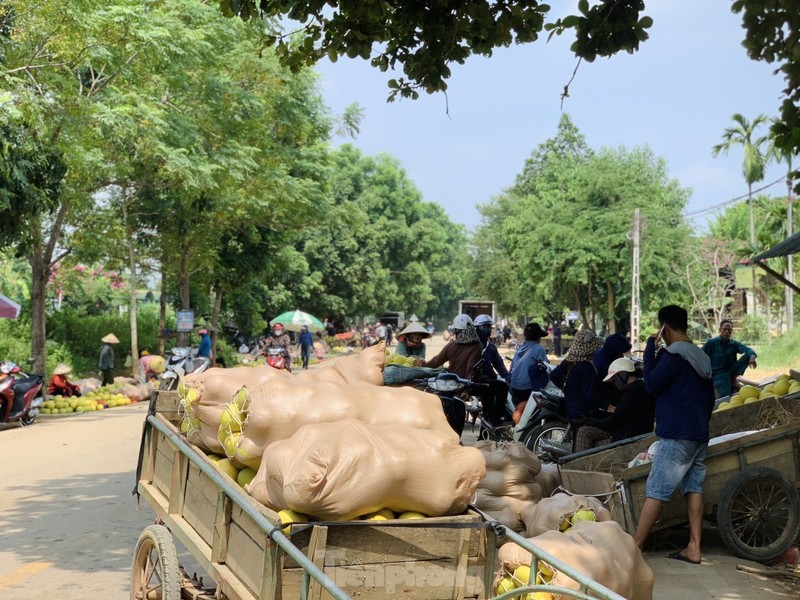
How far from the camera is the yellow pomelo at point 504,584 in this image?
3.95 m

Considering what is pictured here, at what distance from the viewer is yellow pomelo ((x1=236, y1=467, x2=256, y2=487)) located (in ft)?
15.9

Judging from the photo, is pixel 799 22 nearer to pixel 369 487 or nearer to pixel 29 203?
pixel 369 487

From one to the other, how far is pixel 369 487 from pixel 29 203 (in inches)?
503

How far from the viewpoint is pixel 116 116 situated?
57.8 feet

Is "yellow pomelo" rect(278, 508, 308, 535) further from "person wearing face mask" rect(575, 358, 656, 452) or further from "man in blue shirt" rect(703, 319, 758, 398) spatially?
"man in blue shirt" rect(703, 319, 758, 398)

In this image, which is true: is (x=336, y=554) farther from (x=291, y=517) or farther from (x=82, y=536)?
(x=82, y=536)

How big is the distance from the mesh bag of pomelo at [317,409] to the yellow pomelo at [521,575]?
767mm

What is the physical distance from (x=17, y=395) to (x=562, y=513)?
12.3m

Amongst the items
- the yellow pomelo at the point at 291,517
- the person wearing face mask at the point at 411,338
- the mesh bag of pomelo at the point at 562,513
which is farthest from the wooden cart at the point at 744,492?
the person wearing face mask at the point at 411,338

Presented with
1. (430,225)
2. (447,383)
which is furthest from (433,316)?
(447,383)

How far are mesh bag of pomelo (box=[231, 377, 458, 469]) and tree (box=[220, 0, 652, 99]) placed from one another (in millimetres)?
3852

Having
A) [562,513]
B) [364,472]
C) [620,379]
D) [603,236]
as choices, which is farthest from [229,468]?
[603,236]

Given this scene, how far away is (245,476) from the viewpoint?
16.0 ft

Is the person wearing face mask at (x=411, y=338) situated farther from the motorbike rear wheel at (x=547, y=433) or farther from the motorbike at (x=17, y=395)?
the motorbike at (x=17, y=395)
